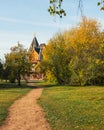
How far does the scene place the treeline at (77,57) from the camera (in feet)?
200

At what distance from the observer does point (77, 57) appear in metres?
62.8

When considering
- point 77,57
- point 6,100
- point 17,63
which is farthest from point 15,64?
point 6,100

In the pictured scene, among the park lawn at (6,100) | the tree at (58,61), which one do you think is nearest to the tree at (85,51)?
the tree at (58,61)

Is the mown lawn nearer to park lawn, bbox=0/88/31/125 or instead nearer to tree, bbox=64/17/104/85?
park lawn, bbox=0/88/31/125

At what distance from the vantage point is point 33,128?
15.1 meters

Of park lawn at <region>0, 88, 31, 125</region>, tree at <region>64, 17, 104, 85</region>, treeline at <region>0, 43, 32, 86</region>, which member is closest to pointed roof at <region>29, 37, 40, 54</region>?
treeline at <region>0, 43, 32, 86</region>

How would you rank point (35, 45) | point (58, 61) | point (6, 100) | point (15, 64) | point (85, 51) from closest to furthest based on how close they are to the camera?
1. point (6, 100)
2. point (85, 51)
3. point (15, 64)
4. point (58, 61)
5. point (35, 45)

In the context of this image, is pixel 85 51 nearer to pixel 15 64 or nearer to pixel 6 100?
pixel 15 64

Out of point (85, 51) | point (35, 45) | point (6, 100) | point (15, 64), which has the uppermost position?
point (35, 45)

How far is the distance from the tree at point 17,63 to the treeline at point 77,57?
3820mm

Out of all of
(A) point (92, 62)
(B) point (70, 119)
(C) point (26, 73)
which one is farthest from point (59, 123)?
(C) point (26, 73)

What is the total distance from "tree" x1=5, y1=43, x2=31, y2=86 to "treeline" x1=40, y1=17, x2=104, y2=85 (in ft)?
12.5

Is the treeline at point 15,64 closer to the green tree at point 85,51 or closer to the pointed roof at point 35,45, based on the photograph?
the green tree at point 85,51

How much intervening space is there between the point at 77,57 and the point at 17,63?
11.5 meters
